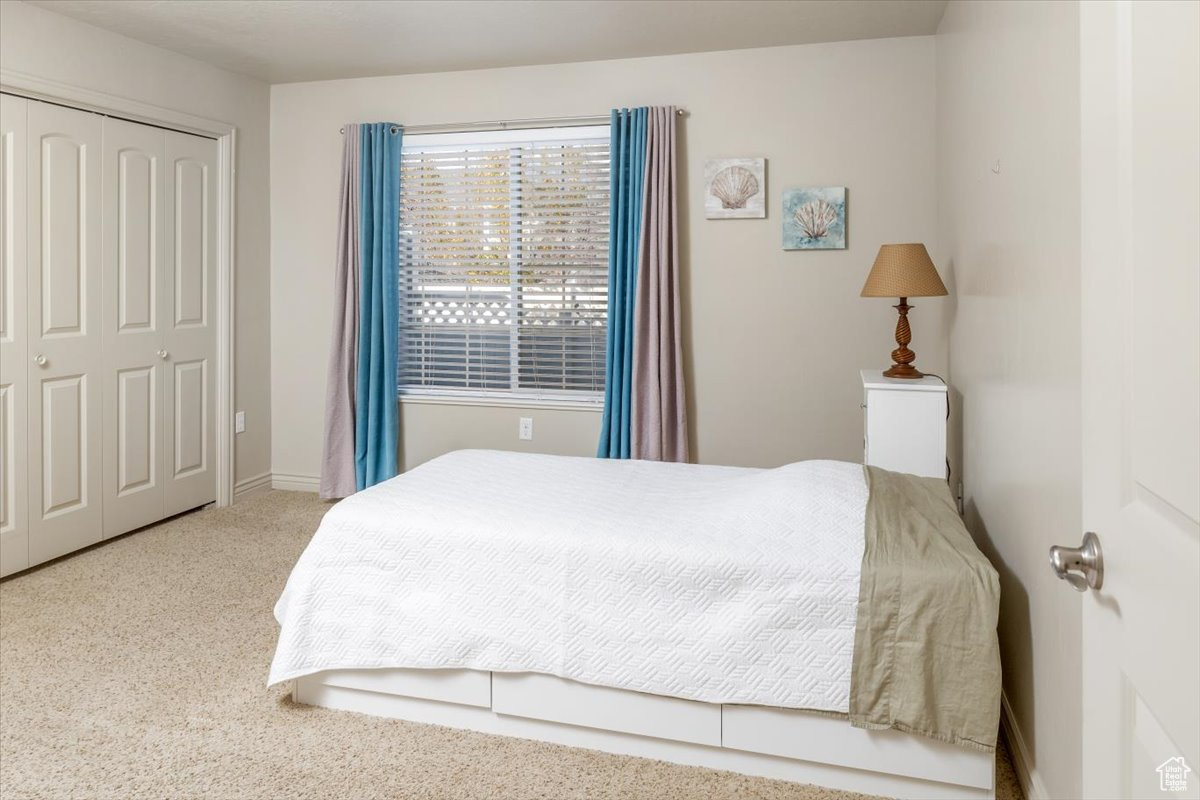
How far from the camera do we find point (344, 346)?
475 cm

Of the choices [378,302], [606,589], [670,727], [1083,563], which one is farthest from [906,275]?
[378,302]

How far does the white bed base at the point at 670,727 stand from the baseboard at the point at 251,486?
9.06 ft

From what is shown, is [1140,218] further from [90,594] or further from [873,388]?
[90,594]

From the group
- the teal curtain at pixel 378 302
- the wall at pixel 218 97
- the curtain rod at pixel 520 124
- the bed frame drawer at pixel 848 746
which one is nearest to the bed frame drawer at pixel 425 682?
the bed frame drawer at pixel 848 746

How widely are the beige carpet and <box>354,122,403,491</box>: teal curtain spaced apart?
1.54m

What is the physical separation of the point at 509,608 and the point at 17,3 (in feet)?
11.3

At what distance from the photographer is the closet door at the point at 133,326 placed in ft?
12.9

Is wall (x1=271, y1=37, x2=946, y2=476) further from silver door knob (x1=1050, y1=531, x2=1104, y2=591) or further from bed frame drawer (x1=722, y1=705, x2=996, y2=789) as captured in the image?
silver door knob (x1=1050, y1=531, x2=1104, y2=591)

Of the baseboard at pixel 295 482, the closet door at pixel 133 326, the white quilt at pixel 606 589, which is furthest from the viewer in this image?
Result: the baseboard at pixel 295 482

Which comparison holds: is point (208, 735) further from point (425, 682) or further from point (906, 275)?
point (906, 275)

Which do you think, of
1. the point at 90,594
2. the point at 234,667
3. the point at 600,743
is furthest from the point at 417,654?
the point at 90,594

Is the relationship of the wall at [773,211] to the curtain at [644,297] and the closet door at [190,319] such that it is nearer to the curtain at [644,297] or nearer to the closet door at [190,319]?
the curtain at [644,297]

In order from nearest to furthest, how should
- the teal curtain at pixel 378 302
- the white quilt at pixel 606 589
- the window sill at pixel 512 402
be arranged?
the white quilt at pixel 606 589
the window sill at pixel 512 402
the teal curtain at pixel 378 302

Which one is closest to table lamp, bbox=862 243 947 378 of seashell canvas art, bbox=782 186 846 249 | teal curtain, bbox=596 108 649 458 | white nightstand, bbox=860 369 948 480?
white nightstand, bbox=860 369 948 480
